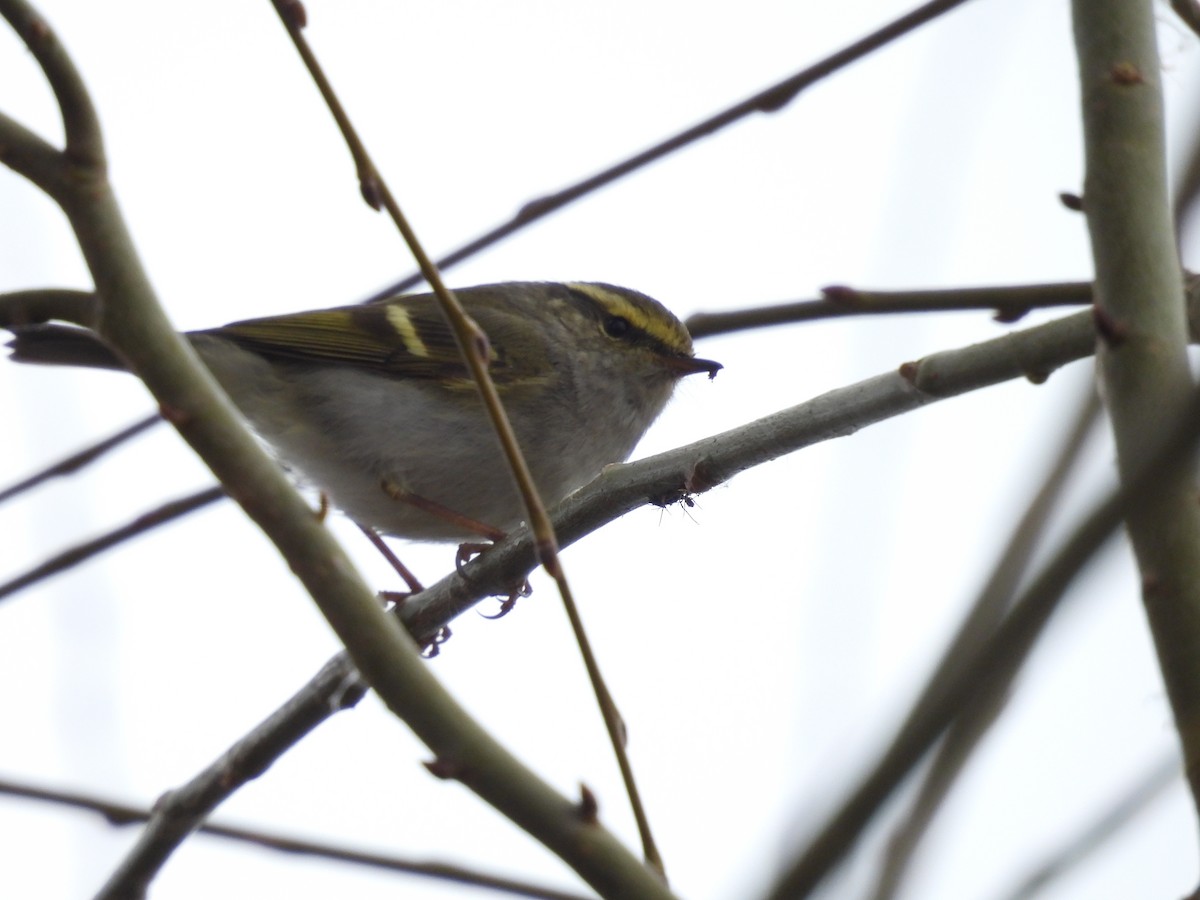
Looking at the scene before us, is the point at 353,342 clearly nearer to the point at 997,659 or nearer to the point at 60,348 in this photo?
the point at 60,348

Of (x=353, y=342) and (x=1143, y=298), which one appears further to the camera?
(x=353, y=342)

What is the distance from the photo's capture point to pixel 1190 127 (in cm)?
198

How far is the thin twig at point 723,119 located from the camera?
8.79 ft

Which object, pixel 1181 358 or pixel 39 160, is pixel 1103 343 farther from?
pixel 39 160

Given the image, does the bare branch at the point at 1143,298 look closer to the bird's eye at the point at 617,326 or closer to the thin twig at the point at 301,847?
the thin twig at the point at 301,847

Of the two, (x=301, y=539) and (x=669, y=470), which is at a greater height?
(x=669, y=470)

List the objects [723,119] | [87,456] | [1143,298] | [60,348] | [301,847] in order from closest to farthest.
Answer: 1. [1143,298]
2. [301,847]
3. [723,119]
4. [87,456]
5. [60,348]

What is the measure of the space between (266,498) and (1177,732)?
1238mm

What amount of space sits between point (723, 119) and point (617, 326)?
283 centimetres

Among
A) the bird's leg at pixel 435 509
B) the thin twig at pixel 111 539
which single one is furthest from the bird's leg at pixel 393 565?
the thin twig at pixel 111 539

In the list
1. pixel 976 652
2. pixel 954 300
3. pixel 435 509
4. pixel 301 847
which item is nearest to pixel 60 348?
pixel 435 509

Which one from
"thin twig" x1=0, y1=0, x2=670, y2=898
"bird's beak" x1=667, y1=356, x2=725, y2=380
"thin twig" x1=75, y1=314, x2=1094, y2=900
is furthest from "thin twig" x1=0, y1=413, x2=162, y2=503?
"bird's beak" x1=667, y1=356, x2=725, y2=380

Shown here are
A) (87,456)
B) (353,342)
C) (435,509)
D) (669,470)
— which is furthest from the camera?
(353,342)

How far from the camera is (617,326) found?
570 cm
